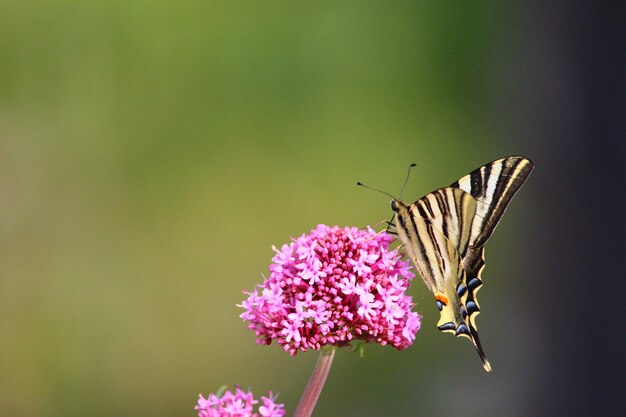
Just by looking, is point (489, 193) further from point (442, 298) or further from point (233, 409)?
point (233, 409)

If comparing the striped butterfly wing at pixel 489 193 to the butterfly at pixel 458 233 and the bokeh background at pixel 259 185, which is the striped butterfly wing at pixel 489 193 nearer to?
the butterfly at pixel 458 233

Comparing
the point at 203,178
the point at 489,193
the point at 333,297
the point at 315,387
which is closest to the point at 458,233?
the point at 489,193

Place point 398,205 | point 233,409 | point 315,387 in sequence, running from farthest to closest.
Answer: point 398,205
point 315,387
point 233,409

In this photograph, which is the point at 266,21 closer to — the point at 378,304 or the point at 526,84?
the point at 526,84

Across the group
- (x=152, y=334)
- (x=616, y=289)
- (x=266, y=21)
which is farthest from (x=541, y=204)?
(x=152, y=334)

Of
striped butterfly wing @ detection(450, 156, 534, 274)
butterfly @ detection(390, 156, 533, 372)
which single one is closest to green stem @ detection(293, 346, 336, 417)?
butterfly @ detection(390, 156, 533, 372)

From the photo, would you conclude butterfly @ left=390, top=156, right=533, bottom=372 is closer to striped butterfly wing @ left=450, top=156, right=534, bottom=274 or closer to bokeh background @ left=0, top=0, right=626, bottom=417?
striped butterfly wing @ left=450, top=156, right=534, bottom=274

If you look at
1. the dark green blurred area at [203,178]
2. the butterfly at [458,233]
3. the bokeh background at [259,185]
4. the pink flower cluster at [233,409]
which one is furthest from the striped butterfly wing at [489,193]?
the dark green blurred area at [203,178]
